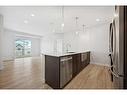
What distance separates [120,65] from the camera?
4.56 feet

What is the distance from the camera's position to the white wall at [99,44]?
6.92 m

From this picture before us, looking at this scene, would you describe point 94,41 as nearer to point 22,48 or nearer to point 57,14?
point 57,14

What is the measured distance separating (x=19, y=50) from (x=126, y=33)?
12.3m

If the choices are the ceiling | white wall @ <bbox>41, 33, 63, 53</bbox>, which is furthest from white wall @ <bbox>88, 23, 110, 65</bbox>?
white wall @ <bbox>41, 33, 63, 53</bbox>

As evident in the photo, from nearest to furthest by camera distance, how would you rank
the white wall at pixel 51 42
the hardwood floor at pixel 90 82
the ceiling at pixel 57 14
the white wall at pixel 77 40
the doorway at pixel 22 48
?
1. the hardwood floor at pixel 90 82
2. the ceiling at pixel 57 14
3. the white wall at pixel 77 40
4. the white wall at pixel 51 42
5. the doorway at pixel 22 48

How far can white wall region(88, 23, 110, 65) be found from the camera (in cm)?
692

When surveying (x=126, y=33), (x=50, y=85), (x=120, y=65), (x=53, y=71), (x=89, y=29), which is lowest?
(x=50, y=85)

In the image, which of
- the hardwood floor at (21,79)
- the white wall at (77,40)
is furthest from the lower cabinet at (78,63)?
the white wall at (77,40)

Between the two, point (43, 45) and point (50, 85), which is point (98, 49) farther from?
point (43, 45)

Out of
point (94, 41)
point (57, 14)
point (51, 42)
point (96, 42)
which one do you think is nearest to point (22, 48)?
point (51, 42)

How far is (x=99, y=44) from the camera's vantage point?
729cm

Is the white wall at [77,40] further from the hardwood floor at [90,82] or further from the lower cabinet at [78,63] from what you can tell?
the hardwood floor at [90,82]

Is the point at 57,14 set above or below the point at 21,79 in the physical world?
above

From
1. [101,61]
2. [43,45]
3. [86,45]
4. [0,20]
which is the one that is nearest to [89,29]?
[86,45]
